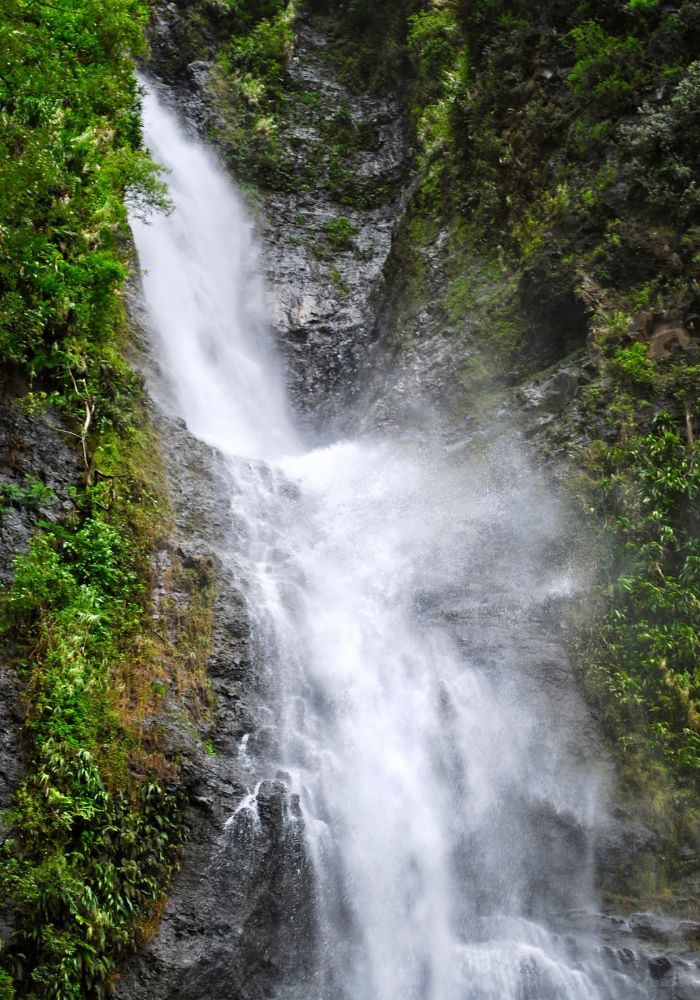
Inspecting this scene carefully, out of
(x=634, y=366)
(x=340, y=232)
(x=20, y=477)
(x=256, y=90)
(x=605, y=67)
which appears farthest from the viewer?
(x=256, y=90)

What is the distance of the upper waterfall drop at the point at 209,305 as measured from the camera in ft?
58.2

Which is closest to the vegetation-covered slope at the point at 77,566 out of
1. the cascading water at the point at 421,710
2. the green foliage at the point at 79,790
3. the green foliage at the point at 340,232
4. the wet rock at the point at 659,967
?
the green foliage at the point at 79,790

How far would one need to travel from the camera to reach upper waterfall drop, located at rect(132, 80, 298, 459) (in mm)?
17734

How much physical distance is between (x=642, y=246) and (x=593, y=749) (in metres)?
9.95

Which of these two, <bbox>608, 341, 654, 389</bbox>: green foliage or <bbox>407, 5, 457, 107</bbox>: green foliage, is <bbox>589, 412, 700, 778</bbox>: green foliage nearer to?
<bbox>608, 341, 654, 389</bbox>: green foliage

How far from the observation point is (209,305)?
20.2m

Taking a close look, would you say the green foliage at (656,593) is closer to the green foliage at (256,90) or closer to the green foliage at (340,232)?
the green foliage at (340,232)

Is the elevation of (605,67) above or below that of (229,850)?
above

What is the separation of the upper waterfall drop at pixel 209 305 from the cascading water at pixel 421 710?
9.0 inches

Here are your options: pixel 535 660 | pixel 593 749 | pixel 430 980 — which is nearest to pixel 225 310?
pixel 535 660

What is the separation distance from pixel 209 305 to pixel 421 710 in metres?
13.5

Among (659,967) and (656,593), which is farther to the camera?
(656,593)

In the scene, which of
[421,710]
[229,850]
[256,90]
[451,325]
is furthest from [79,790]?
[256,90]

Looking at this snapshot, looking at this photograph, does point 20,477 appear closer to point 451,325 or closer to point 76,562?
point 76,562
